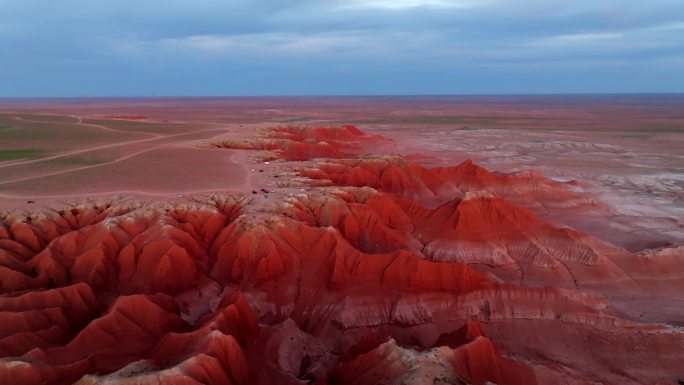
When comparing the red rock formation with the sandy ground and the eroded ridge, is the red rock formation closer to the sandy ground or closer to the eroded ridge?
the sandy ground

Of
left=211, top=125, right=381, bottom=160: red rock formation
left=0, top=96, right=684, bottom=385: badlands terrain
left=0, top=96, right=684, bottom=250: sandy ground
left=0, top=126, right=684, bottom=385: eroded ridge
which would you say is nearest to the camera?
left=0, top=126, right=684, bottom=385: eroded ridge

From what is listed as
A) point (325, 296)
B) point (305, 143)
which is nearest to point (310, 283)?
point (325, 296)

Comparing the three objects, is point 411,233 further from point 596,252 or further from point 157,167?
point 157,167

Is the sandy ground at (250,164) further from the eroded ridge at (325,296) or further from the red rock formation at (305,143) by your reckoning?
the red rock formation at (305,143)

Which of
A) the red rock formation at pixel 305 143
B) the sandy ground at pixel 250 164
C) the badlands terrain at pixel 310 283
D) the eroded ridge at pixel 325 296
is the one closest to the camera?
the eroded ridge at pixel 325 296

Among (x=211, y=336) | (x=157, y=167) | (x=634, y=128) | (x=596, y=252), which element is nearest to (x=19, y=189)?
(x=157, y=167)

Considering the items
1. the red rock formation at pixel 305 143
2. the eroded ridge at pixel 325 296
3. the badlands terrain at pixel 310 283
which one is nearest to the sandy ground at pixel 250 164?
the badlands terrain at pixel 310 283

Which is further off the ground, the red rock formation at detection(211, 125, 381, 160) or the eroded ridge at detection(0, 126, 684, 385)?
the red rock formation at detection(211, 125, 381, 160)

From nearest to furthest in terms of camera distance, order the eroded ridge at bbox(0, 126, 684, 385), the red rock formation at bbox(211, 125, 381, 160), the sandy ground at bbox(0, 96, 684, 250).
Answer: the eroded ridge at bbox(0, 126, 684, 385)
the sandy ground at bbox(0, 96, 684, 250)
the red rock formation at bbox(211, 125, 381, 160)

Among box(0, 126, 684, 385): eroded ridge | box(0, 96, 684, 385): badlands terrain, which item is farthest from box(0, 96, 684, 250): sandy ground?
box(0, 126, 684, 385): eroded ridge
